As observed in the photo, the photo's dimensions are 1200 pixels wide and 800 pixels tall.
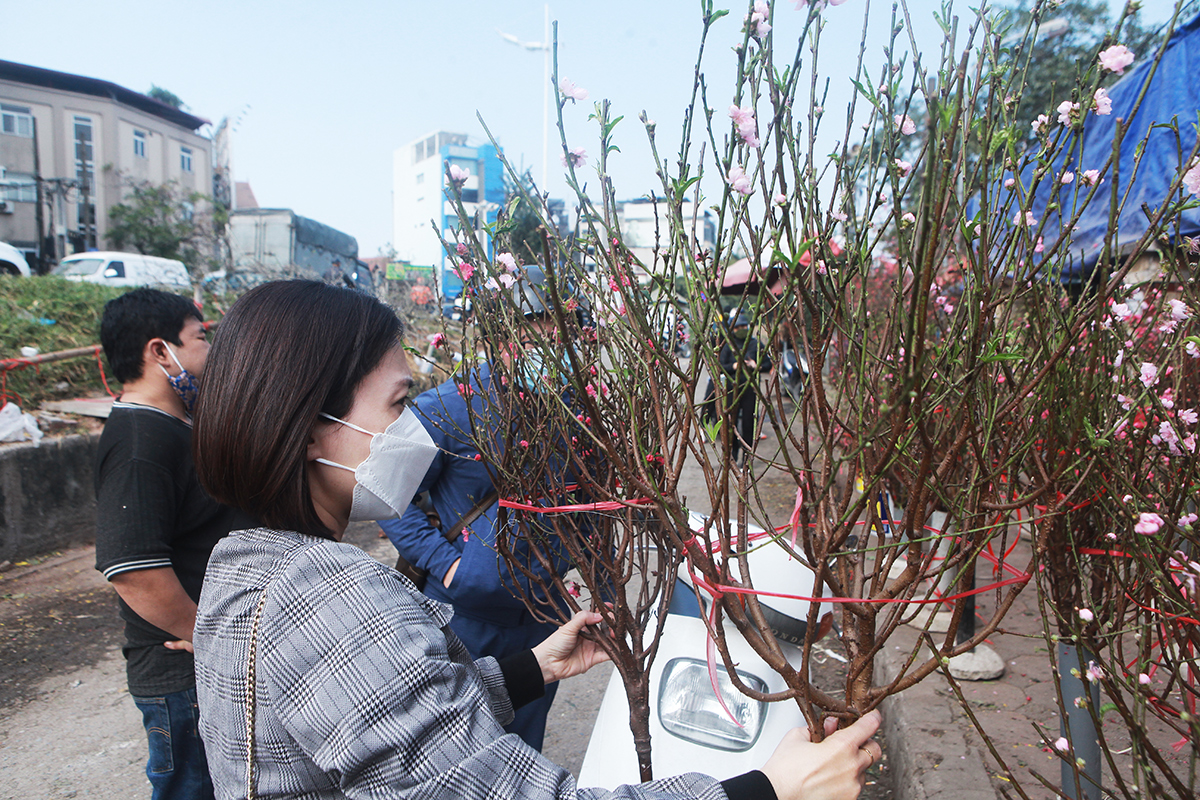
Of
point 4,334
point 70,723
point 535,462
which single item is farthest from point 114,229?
point 535,462

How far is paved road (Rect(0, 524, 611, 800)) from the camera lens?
3.19 meters

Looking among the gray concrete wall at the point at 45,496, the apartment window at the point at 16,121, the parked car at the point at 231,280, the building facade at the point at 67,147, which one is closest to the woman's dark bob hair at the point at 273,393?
the gray concrete wall at the point at 45,496

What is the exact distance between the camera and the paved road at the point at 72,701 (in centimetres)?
319

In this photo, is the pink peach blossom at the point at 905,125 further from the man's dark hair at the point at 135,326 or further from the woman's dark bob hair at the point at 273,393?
the man's dark hair at the point at 135,326

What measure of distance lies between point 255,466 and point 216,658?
290 millimetres

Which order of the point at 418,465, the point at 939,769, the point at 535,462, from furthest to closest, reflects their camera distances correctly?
the point at 939,769 → the point at 535,462 → the point at 418,465

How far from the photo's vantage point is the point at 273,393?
3.96 feet

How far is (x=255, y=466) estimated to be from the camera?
1201 millimetres

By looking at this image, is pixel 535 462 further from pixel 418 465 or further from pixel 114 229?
pixel 114 229

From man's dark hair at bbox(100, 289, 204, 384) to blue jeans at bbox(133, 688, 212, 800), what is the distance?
3.21 feet

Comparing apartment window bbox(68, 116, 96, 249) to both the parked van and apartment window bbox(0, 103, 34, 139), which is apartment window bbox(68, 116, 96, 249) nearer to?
apartment window bbox(0, 103, 34, 139)

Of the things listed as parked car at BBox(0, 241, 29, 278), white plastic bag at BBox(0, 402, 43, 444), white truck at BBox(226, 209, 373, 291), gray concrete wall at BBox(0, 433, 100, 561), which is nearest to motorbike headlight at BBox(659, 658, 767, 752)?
gray concrete wall at BBox(0, 433, 100, 561)

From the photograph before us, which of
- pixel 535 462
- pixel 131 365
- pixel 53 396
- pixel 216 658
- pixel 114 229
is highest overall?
pixel 114 229

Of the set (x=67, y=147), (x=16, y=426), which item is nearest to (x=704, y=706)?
(x=16, y=426)
